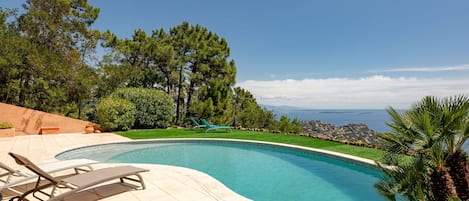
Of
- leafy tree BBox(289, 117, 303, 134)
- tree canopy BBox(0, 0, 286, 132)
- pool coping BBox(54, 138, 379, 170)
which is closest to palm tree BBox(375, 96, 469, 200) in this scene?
pool coping BBox(54, 138, 379, 170)

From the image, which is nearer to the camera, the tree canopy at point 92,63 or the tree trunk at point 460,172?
the tree trunk at point 460,172

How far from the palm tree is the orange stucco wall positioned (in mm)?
16981

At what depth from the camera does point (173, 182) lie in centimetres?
566

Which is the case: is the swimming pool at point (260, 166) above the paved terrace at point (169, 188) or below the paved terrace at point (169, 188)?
below

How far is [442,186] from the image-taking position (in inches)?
125

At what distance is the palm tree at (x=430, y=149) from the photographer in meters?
3.17

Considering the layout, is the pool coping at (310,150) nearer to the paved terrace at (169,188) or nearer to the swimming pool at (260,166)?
the swimming pool at (260,166)

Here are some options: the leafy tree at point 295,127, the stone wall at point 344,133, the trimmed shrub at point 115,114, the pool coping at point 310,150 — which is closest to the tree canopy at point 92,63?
the trimmed shrub at point 115,114

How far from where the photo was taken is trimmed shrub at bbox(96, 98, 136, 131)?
50.6ft

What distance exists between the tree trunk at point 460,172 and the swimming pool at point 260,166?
280cm

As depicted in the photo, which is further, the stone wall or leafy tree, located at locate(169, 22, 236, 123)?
leafy tree, located at locate(169, 22, 236, 123)

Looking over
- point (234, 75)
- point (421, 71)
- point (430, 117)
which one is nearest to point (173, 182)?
point (430, 117)

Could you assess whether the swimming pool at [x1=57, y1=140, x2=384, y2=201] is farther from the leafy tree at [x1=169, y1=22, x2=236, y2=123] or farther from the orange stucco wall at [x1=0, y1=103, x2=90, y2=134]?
the leafy tree at [x1=169, y1=22, x2=236, y2=123]

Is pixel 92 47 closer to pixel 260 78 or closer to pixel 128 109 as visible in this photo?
pixel 128 109
